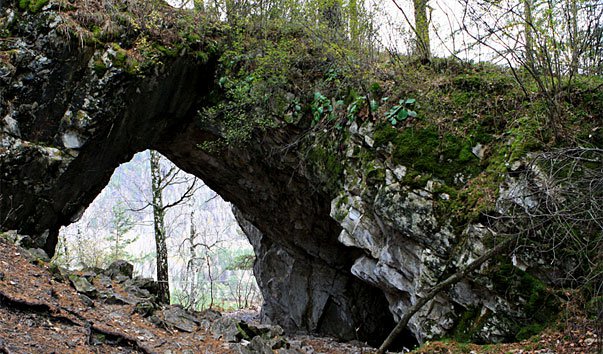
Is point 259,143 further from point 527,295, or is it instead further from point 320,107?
point 527,295

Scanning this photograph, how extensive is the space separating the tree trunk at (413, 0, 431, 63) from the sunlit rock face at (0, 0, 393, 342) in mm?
2952

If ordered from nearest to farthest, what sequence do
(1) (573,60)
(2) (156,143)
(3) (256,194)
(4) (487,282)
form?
(1) (573,60) < (4) (487,282) < (2) (156,143) < (3) (256,194)

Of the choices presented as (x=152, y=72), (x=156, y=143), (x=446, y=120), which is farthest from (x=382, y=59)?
(x=156, y=143)

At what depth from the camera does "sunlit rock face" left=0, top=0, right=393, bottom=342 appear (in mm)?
6625

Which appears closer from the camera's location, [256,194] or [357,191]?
[357,191]

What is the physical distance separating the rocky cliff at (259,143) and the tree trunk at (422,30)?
817 millimetres

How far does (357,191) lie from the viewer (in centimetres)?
749

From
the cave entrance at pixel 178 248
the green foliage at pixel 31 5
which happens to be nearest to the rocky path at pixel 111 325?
the cave entrance at pixel 178 248

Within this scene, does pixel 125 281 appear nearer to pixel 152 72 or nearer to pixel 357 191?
pixel 152 72

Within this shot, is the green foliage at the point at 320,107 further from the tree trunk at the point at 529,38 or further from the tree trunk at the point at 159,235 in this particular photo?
the tree trunk at the point at 159,235

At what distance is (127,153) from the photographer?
8469 millimetres

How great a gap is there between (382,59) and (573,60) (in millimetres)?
3596

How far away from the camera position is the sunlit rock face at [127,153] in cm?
662

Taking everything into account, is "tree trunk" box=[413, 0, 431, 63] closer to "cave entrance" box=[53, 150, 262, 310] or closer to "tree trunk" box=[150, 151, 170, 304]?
"cave entrance" box=[53, 150, 262, 310]
